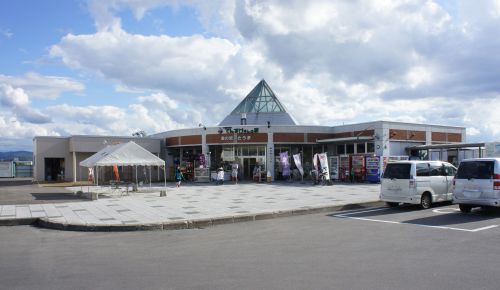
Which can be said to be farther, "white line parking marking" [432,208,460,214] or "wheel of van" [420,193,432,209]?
"wheel of van" [420,193,432,209]

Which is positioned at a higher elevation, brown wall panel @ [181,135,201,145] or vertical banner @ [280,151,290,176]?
brown wall panel @ [181,135,201,145]

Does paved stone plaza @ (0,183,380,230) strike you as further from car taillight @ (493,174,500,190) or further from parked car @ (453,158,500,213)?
car taillight @ (493,174,500,190)

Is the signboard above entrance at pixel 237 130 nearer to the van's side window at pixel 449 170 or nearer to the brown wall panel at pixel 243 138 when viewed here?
the brown wall panel at pixel 243 138

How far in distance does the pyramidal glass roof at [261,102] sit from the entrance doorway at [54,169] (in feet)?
63.5

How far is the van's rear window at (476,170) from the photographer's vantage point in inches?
521

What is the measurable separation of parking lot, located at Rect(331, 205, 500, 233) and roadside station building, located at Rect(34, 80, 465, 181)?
15111mm

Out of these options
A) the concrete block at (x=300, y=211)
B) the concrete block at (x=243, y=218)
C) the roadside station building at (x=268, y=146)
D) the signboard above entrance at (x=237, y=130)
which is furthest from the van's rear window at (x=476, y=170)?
the signboard above entrance at (x=237, y=130)

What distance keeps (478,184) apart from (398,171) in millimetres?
2768

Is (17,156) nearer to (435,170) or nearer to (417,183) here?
(435,170)

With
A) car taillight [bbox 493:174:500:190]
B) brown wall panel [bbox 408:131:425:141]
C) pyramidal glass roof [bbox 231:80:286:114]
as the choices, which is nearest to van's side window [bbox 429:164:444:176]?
car taillight [bbox 493:174:500:190]

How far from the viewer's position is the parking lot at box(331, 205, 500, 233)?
37.4 ft

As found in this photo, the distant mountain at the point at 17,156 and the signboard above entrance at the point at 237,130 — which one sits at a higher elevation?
the signboard above entrance at the point at 237,130

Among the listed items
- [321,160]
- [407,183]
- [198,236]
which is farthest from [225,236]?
[321,160]

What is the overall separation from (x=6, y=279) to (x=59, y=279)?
2.67ft
